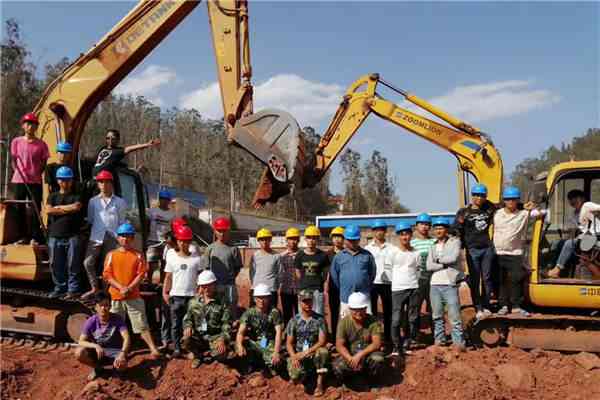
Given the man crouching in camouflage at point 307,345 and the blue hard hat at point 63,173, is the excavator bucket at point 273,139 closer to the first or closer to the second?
the blue hard hat at point 63,173

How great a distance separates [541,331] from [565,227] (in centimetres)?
139

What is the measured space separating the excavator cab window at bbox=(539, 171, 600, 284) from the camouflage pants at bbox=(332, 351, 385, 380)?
2.71 metres

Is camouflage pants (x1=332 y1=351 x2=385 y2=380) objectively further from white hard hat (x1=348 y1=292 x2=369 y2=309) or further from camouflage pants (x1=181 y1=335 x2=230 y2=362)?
camouflage pants (x1=181 y1=335 x2=230 y2=362)

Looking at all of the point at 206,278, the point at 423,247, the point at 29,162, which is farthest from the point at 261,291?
the point at 29,162

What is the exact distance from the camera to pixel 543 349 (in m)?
7.22

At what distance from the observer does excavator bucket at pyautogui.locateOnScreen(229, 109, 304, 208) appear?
891 centimetres

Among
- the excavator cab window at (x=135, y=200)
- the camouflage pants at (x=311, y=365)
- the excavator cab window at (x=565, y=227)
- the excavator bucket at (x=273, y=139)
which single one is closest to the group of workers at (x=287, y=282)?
the camouflage pants at (x=311, y=365)

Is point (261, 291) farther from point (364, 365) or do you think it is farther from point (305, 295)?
point (364, 365)

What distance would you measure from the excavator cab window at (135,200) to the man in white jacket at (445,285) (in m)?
4.47

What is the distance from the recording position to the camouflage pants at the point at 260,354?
6.31 meters

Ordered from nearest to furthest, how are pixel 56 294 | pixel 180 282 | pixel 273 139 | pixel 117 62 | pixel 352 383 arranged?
pixel 352 383 → pixel 180 282 → pixel 56 294 → pixel 117 62 → pixel 273 139

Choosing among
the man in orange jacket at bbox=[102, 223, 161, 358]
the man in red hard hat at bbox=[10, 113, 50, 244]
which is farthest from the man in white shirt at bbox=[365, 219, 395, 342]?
the man in red hard hat at bbox=[10, 113, 50, 244]

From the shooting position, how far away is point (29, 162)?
25.5 ft

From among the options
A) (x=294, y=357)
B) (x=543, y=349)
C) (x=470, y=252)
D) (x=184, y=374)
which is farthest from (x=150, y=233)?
(x=543, y=349)
